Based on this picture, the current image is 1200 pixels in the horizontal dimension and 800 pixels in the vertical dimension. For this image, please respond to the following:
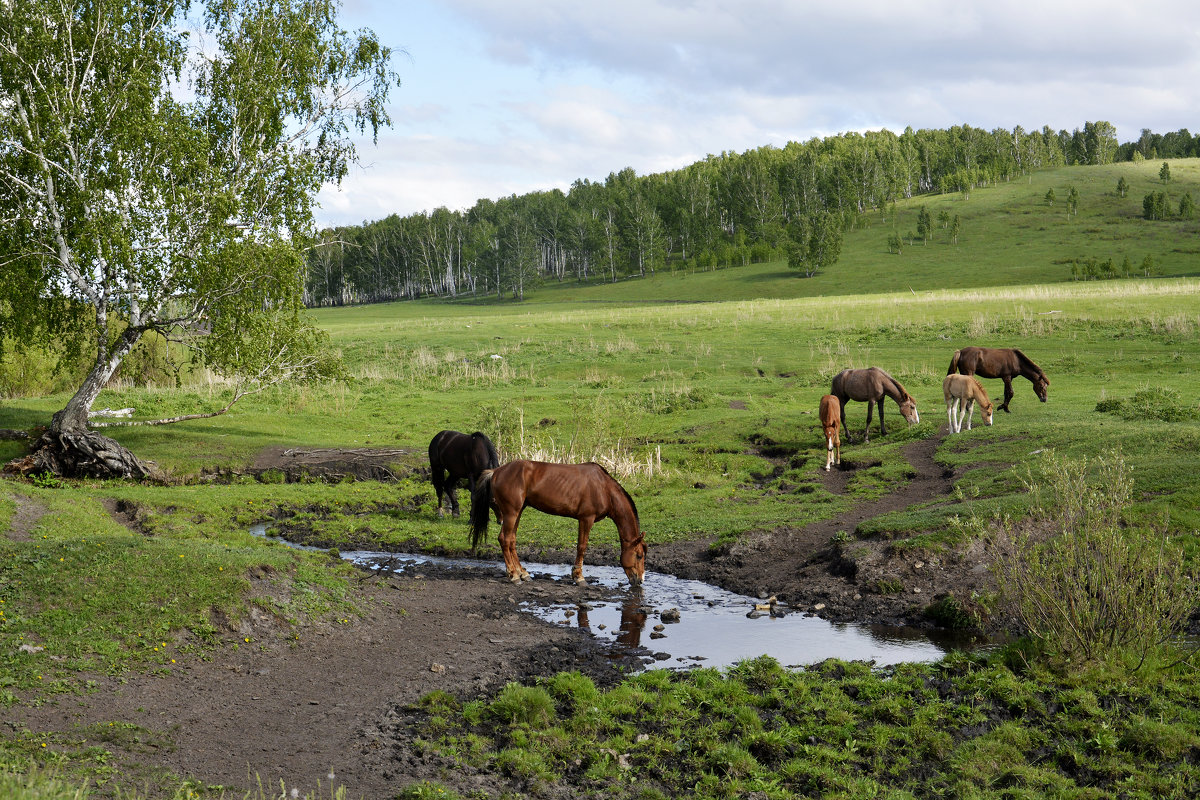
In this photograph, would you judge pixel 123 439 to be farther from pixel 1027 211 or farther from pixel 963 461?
pixel 1027 211

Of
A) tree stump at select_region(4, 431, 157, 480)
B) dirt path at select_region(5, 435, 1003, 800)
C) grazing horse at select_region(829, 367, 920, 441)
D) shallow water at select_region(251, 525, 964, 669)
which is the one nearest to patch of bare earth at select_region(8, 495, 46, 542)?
dirt path at select_region(5, 435, 1003, 800)

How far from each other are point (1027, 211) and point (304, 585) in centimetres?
14177

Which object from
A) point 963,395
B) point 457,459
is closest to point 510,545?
point 457,459

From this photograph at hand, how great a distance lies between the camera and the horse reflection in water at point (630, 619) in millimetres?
12133

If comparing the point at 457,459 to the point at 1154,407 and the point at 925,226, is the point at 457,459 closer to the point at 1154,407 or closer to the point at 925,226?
the point at 1154,407

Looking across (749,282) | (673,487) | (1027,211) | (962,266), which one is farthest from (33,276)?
(1027,211)

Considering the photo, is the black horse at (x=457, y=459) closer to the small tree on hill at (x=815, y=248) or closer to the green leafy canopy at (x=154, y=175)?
the green leafy canopy at (x=154, y=175)

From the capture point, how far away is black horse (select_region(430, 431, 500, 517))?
1872 cm

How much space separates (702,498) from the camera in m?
20.6

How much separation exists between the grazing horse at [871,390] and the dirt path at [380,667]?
9.86 m

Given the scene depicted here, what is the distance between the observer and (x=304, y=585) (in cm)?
1233

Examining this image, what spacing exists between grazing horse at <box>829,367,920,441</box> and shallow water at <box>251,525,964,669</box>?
1333 cm

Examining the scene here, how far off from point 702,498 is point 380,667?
441 inches

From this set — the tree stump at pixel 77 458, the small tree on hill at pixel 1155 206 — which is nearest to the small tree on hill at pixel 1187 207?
the small tree on hill at pixel 1155 206
